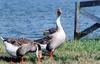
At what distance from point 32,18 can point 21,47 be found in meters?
14.9

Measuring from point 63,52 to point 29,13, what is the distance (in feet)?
52.1

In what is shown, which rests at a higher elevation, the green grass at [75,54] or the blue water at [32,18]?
the green grass at [75,54]

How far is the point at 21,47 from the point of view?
11.2 metres

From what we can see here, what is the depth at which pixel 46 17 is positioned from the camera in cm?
2617

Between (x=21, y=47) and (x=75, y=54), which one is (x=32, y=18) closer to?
(x=75, y=54)

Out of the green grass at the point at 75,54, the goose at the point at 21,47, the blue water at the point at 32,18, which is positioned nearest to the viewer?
the goose at the point at 21,47

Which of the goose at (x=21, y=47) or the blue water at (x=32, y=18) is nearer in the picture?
the goose at (x=21, y=47)

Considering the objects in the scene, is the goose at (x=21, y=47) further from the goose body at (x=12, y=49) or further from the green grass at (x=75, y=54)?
the green grass at (x=75, y=54)

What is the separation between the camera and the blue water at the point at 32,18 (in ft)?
67.7

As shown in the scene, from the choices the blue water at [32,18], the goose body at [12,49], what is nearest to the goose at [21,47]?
the goose body at [12,49]

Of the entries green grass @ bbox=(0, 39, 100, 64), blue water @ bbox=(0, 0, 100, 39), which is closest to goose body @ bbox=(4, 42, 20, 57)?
green grass @ bbox=(0, 39, 100, 64)

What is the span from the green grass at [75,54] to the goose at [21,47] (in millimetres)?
274

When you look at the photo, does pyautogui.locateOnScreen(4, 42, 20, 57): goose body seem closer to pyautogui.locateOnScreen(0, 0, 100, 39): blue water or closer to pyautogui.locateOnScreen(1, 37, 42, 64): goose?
pyautogui.locateOnScreen(1, 37, 42, 64): goose

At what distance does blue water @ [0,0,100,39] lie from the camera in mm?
20625
